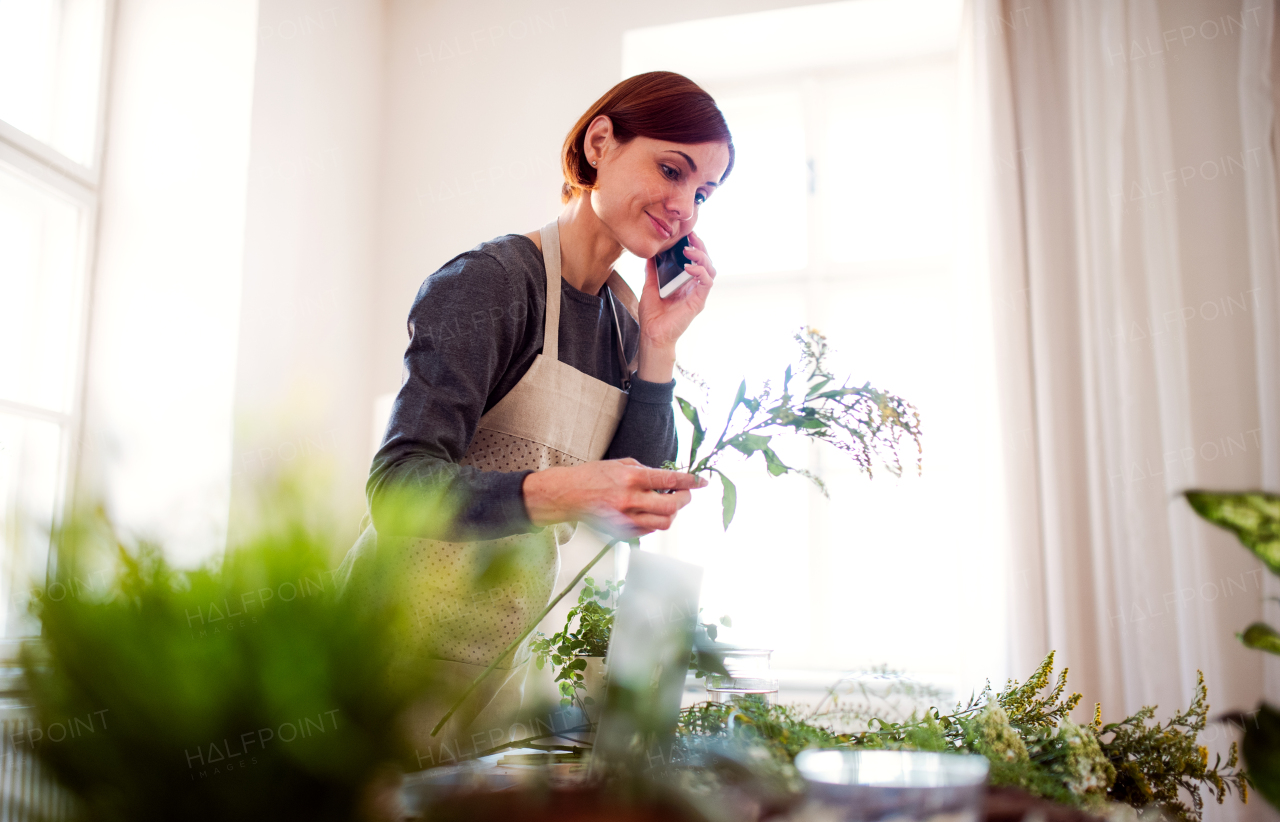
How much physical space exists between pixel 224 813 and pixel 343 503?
0.10 metres

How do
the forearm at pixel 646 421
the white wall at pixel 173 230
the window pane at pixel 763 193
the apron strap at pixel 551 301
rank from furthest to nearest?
the window pane at pixel 763 193
the white wall at pixel 173 230
the forearm at pixel 646 421
the apron strap at pixel 551 301

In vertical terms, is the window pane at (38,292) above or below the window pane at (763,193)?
below

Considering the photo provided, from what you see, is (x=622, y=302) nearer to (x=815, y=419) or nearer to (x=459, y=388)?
(x=459, y=388)

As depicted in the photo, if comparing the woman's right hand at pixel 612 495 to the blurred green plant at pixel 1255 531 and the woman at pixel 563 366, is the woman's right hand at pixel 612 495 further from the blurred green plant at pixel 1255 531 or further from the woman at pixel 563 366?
the blurred green plant at pixel 1255 531

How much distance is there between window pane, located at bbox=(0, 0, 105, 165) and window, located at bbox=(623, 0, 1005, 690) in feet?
5.70

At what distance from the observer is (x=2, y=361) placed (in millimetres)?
2211

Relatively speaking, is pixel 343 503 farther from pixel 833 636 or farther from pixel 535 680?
pixel 833 636

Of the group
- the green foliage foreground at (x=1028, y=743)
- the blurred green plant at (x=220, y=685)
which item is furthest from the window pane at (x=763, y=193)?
the blurred green plant at (x=220, y=685)

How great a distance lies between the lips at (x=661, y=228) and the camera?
51.2 inches

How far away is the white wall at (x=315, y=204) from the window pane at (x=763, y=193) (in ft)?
4.43

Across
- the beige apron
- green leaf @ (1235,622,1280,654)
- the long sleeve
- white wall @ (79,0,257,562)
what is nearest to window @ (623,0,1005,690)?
white wall @ (79,0,257,562)

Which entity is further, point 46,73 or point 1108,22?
point 1108,22

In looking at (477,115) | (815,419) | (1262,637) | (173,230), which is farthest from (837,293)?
(1262,637)

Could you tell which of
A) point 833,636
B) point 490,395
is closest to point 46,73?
point 490,395
